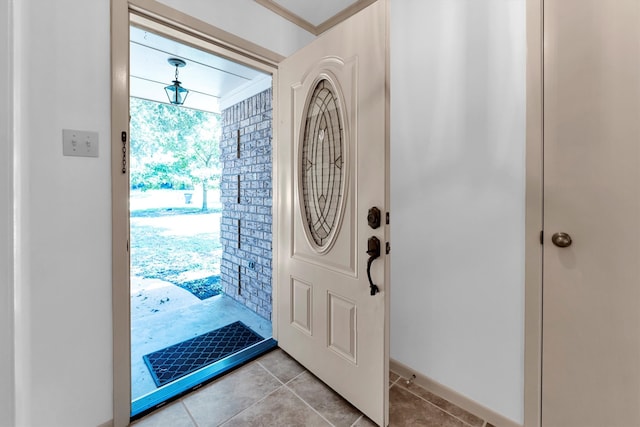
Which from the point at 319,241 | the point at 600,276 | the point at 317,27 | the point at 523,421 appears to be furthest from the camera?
the point at 317,27

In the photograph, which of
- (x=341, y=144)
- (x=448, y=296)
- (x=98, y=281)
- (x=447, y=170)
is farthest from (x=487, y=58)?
(x=98, y=281)

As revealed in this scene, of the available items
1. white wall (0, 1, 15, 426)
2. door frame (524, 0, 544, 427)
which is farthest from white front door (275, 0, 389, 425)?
white wall (0, 1, 15, 426)

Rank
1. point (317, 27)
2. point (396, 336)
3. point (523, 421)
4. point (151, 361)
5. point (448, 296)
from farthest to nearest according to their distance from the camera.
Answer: point (317, 27)
point (151, 361)
point (396, 336)
point (448, 296)
point (523, 421)

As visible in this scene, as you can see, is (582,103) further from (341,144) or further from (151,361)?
(151,361)

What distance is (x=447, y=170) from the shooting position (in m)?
1.54

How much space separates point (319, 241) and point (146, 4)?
1562mm

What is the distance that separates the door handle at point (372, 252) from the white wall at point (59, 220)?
1274 millimetres

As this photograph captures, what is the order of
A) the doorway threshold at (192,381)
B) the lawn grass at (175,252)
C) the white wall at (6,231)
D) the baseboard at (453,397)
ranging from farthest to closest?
the lawn grass at (175,252), the doorway threshold at (192,381), the baseboard at (453,397), the white wall at (6,231)

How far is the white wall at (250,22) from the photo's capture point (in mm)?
1604

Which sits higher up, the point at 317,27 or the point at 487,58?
the point at 317,27

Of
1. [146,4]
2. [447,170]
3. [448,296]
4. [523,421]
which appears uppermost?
[146,4]

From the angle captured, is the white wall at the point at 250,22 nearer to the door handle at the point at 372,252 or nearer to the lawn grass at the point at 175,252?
the door handle at the point at 372,252

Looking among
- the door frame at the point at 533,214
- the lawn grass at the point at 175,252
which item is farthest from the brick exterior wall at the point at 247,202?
the door frame at the point at 533,214

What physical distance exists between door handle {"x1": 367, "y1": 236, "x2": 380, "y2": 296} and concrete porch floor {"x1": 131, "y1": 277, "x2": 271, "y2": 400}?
1.50m
